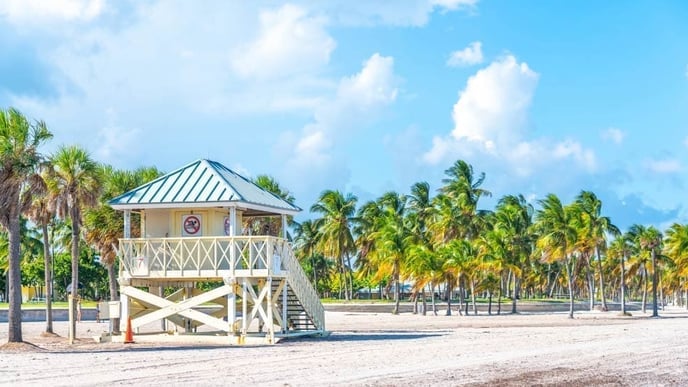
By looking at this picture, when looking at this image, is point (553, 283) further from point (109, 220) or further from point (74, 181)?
point (74, 181)

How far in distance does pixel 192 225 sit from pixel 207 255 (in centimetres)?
164

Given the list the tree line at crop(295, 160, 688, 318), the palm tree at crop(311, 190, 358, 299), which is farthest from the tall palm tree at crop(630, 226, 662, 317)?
the palm tree at crop(311, 190, 358, 299)

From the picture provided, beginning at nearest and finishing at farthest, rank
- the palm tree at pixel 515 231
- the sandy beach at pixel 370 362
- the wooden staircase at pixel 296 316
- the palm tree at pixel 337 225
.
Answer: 1. the sandy beach at pixel 370 362
2. the wooden staircase at pixel 296 316
3. the palm tree at pixel 515 231
4. the palm tree at pixel 337 225

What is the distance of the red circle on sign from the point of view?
2916cm

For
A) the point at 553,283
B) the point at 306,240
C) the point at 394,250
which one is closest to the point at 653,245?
the point at 394,250

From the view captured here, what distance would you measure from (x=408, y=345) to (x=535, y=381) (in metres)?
9.79

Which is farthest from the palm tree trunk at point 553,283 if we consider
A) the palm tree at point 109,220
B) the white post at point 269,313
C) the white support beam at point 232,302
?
the white support beam at point 232,302

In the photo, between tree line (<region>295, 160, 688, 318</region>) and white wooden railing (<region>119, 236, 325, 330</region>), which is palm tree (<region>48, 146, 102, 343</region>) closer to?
white wooden railing (<region>119, 236, 325, 330</region>)

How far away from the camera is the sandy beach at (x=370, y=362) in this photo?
54.4ft

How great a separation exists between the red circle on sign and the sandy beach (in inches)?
151

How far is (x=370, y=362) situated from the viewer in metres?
20.0

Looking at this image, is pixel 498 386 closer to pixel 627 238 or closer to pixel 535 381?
pixel 535 381

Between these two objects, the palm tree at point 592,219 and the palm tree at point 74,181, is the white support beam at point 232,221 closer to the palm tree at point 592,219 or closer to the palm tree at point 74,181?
the palm tree at point 74,181

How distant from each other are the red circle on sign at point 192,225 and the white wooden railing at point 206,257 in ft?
1.73
